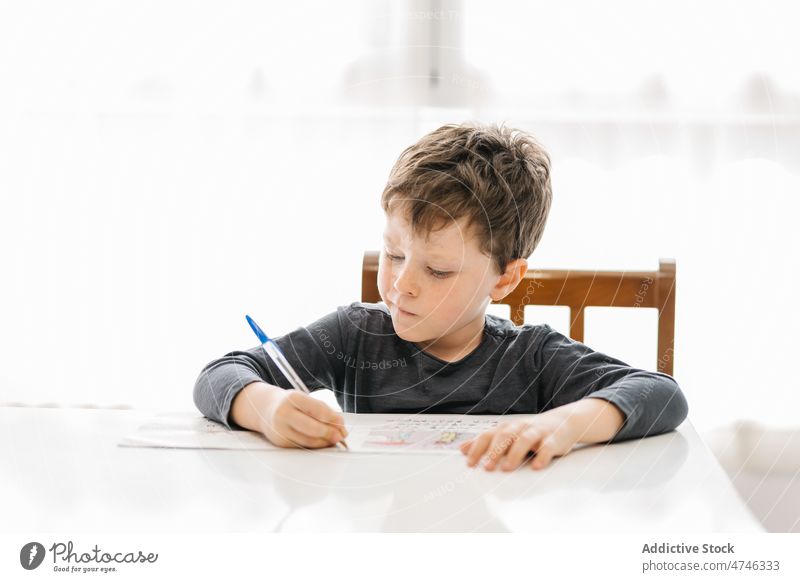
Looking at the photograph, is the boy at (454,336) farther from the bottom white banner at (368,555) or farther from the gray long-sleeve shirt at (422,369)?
the bottom white banner at (368,555)

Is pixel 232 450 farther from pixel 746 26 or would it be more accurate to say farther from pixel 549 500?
pixel 746 26

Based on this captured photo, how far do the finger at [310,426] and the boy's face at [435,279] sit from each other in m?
0.16

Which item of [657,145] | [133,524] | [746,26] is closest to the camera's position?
[133,524]

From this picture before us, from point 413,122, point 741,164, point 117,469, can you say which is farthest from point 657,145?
point 117,469

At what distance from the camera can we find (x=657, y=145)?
2.18 feet

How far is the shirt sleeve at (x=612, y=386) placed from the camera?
1.65 feet

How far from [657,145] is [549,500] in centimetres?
38

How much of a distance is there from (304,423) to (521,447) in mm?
127

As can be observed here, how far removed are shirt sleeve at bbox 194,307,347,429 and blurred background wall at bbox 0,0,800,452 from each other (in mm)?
80

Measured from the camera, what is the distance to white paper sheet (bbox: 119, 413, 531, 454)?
48 cm

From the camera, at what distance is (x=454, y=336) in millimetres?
660

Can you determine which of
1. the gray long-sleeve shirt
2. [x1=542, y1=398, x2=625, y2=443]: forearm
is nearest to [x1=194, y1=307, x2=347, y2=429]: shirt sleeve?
the gray long-sleeve shirt

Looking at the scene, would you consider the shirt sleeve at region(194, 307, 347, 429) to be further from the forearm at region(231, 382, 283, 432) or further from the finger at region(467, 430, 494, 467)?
the finger at region(467, 430, 494, 467)

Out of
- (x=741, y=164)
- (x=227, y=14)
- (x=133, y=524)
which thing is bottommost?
(x=133, y=524)
